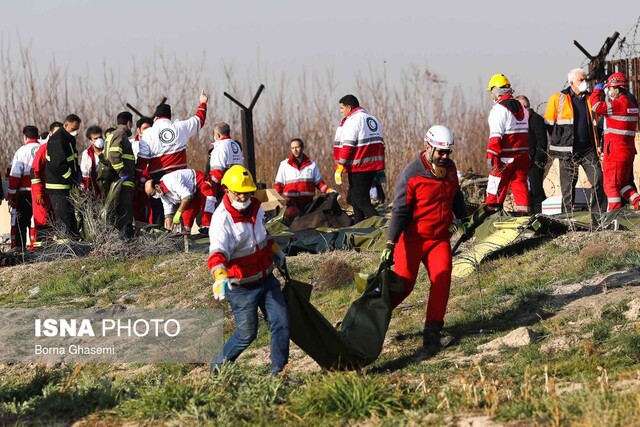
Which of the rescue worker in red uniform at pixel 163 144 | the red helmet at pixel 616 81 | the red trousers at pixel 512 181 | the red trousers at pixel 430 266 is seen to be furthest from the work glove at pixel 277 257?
the rescue worker in red uniform at pixel 163 144

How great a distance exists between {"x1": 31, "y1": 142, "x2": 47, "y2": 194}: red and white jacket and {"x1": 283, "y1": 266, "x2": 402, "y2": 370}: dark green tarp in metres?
7.50

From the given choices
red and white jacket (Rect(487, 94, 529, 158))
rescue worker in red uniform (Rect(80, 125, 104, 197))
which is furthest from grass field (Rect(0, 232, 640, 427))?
rescue worker in red uniform (Rect(80, 125, 104, 197))

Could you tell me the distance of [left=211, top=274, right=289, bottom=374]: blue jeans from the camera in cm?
823

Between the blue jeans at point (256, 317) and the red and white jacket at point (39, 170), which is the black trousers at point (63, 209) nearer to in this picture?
the red and white jacket at point (39, 170)

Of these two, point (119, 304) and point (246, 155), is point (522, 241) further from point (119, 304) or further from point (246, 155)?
point (246, 155)

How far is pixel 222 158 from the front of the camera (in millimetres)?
15516

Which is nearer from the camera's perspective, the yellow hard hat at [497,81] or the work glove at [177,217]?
the yellow hard hat at [497,81]

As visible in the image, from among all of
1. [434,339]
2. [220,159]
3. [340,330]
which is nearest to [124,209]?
[220,159]

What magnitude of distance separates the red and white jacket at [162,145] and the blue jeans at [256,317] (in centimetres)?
769

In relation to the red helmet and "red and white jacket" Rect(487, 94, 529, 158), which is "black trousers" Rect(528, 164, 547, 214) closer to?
the red helmet

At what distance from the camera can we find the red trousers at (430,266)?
29.7 feet

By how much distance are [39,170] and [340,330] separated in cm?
755

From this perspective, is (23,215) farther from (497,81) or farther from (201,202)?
(497,81)

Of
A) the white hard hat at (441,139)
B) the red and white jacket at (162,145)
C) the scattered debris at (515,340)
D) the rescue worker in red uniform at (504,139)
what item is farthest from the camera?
the red and white jacket at (162,145)
